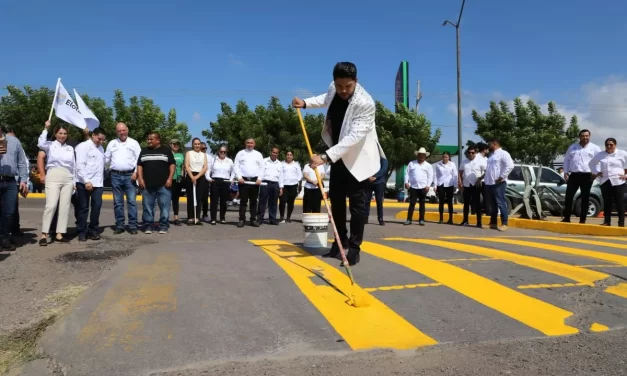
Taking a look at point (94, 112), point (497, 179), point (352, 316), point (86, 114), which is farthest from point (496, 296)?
point (94, 112)

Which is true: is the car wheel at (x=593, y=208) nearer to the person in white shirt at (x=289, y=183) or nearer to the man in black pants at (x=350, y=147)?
the person in white shirt at (x=289, y=183)

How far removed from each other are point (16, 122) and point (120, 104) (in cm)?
643

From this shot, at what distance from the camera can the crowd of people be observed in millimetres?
4914

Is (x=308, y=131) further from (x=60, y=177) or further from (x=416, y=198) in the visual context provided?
(x=60, y=177)

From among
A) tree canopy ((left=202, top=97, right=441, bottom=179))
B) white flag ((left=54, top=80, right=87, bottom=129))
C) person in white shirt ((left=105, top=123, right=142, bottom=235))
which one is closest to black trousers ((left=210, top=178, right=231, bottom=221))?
person in white shirt ((left=105, top=123, right=142, bottom=235))

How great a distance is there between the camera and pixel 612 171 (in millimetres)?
9102

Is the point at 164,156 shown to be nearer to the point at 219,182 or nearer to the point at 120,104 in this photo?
the point at 219,182

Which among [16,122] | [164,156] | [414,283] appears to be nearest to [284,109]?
[16,122]

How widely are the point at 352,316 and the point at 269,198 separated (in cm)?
724

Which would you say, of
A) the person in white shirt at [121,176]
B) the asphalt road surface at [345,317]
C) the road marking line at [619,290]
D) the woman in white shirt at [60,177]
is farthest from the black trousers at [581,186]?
the woman in white shirt at [60,177]

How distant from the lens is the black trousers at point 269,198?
10.1m

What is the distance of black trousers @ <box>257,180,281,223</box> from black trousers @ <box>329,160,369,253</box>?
5.07 metres

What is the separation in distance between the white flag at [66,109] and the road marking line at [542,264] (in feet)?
22.4

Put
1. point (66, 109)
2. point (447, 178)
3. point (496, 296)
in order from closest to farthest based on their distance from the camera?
point (496, 296) < point (66, 109) < point (447, 178)
